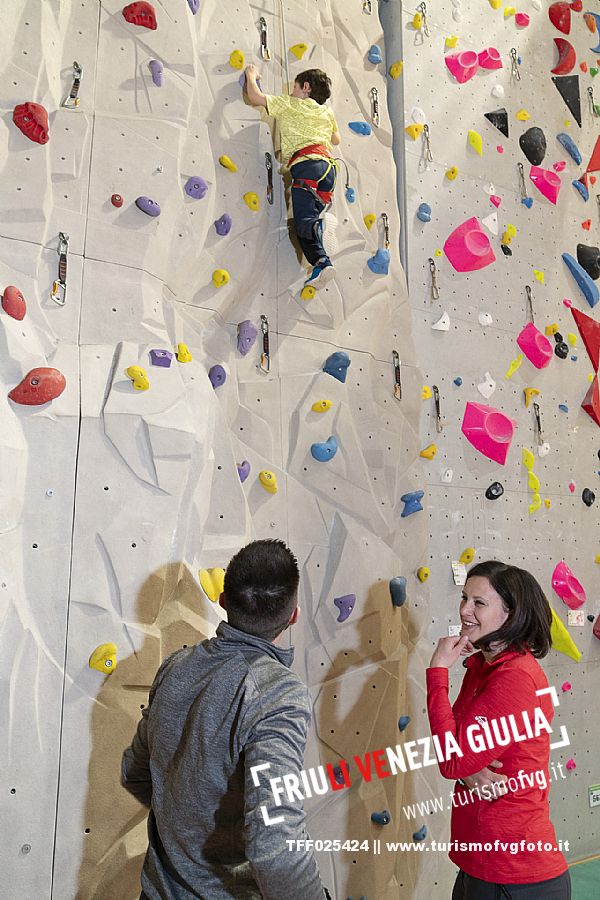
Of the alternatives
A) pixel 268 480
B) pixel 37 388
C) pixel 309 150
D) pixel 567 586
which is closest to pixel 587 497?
pixel 567 586

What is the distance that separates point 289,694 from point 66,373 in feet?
4.79

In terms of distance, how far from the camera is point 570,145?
4.81m

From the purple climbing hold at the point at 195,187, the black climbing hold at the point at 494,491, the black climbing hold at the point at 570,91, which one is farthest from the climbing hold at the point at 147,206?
the black climbing hold at the point at 570,91

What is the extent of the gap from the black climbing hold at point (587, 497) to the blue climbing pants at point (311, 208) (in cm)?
229

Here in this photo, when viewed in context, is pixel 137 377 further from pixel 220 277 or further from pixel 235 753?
pixel 235 753

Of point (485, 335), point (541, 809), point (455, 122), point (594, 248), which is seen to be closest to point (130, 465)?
point (541, 809)

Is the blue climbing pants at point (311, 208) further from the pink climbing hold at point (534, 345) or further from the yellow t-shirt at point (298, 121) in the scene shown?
the pink climbing hold at point (534, 345)

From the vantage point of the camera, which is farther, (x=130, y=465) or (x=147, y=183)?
(x=147, y=183)

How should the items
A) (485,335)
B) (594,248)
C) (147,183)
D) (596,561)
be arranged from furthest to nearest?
1. (594,248)
2. (596,561)
3. (485,335)
4. (147,183)

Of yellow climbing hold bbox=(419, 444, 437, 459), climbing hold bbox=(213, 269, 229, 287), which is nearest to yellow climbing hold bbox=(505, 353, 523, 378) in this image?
yellow climbing hold bbox=(419, 444, 437, 459)

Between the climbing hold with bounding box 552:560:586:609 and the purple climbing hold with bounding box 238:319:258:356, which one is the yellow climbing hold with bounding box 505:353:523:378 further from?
the purple climbing hold with bounding box 238:319:258:356

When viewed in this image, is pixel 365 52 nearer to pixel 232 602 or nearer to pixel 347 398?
pixel 347 398

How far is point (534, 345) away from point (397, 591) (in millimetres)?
1877

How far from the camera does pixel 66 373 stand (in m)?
2.39
